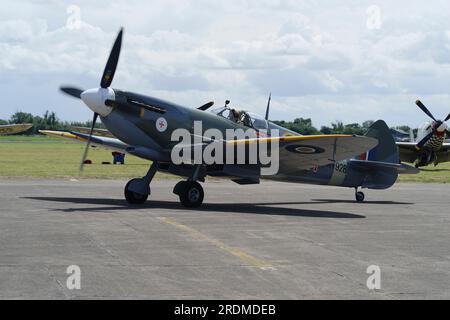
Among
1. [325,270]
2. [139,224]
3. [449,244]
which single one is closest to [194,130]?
[139,224]

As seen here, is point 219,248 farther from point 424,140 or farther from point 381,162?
point 424,140

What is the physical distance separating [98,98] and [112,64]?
831 mm

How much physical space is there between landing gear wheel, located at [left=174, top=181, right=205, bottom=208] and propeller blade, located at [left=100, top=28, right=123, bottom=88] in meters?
2.78

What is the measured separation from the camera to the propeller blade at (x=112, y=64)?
15.7m

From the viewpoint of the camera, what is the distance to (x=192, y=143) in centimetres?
1662

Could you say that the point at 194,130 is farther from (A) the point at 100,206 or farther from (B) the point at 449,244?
(B) the point at 449,244

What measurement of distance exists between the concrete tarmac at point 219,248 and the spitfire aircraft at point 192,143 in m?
0.75

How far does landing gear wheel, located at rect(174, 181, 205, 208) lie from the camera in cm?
1633

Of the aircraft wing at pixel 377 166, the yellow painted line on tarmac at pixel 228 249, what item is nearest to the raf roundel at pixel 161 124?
the yellow painted line on tarmac at pixel 228 249

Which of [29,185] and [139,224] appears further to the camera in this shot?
[29,185]

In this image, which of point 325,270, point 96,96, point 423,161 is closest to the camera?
point 325,270

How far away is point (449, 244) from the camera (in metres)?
11.6

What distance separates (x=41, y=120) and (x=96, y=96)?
109878 millimetres
